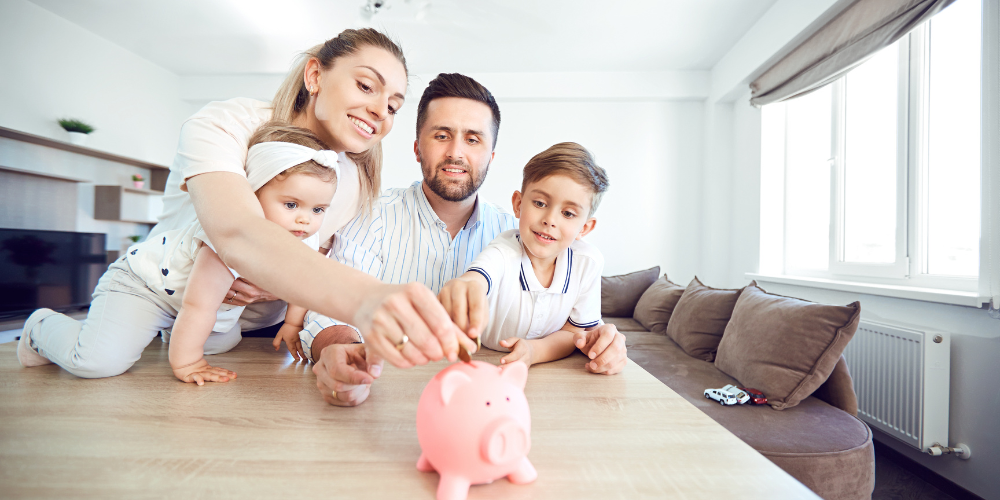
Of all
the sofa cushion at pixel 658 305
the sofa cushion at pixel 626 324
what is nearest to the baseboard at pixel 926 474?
the sofa cushion at pixel 658 305

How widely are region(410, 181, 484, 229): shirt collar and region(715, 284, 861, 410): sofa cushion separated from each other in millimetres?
1443

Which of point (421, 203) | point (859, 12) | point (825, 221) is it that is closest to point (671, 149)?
point (825, 221)

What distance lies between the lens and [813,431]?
1679mm

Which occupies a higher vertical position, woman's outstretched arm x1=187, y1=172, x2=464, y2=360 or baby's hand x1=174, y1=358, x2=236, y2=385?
woman's outstretched arm x1=187, y1=172, x2=464, y2=360

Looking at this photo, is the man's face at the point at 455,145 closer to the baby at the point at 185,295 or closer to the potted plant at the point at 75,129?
the baby at the point at 185,295

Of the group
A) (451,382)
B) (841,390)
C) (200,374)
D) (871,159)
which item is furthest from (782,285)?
(200,374)

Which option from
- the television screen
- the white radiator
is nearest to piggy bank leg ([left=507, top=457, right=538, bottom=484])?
the white radiator

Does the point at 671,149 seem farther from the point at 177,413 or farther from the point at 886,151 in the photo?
the point at 177,413

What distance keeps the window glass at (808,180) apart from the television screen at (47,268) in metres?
7.31

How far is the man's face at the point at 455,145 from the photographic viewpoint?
5.41 ft

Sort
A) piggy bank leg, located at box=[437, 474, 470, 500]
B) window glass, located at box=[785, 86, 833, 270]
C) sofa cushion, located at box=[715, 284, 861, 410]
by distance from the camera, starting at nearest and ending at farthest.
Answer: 1. piggy bank leg, located at box=[437, 474, 470, 500]
2. sofa cushion, located at box=[715, 284, 861, 410]
3. window glass, located at box=[785, 86, 833, 270]

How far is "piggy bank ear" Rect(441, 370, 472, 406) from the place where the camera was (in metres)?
0.56

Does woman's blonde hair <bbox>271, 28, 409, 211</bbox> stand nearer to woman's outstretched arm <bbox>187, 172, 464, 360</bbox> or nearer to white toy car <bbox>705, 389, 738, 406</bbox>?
woman's outstretched arm <bbox>187, 172, 464, 360</bbox>

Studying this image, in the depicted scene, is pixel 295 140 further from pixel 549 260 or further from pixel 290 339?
pixel 549 260
